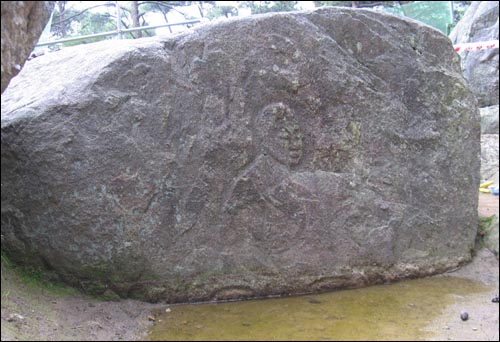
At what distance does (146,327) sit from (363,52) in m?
1.92

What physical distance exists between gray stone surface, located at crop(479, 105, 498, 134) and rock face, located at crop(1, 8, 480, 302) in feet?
9.39

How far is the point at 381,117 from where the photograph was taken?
327 cm

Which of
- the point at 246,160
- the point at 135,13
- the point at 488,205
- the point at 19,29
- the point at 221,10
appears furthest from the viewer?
the point at 221,10

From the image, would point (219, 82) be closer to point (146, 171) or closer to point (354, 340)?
point (146, 171)

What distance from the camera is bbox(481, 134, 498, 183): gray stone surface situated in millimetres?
4566

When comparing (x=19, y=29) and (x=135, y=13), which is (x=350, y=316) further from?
(x=135, y=13)

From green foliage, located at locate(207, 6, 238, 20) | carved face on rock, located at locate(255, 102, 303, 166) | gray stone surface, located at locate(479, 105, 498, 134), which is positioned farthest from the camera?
green foliage, located at locate(207, 6, 238, 20)

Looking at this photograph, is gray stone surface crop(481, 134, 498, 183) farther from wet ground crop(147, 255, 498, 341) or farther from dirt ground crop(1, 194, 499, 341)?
dirt ground crop(1, 194, 499, 341)

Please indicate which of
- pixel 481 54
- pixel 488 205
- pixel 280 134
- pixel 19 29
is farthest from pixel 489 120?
pixel 19 29

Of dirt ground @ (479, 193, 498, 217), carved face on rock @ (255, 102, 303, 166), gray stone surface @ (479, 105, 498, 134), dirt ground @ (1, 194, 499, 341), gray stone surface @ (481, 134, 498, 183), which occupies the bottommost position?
gray stone surface @ (479, 105, 498, 134)

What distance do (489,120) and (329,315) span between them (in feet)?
14.2

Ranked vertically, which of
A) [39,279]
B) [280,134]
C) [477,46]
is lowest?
[39,279]

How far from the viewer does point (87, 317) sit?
269cm

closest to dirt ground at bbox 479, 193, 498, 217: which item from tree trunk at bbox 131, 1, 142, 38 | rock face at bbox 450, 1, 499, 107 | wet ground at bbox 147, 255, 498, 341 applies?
wet ground at bbox 147, 255, 498, 341
